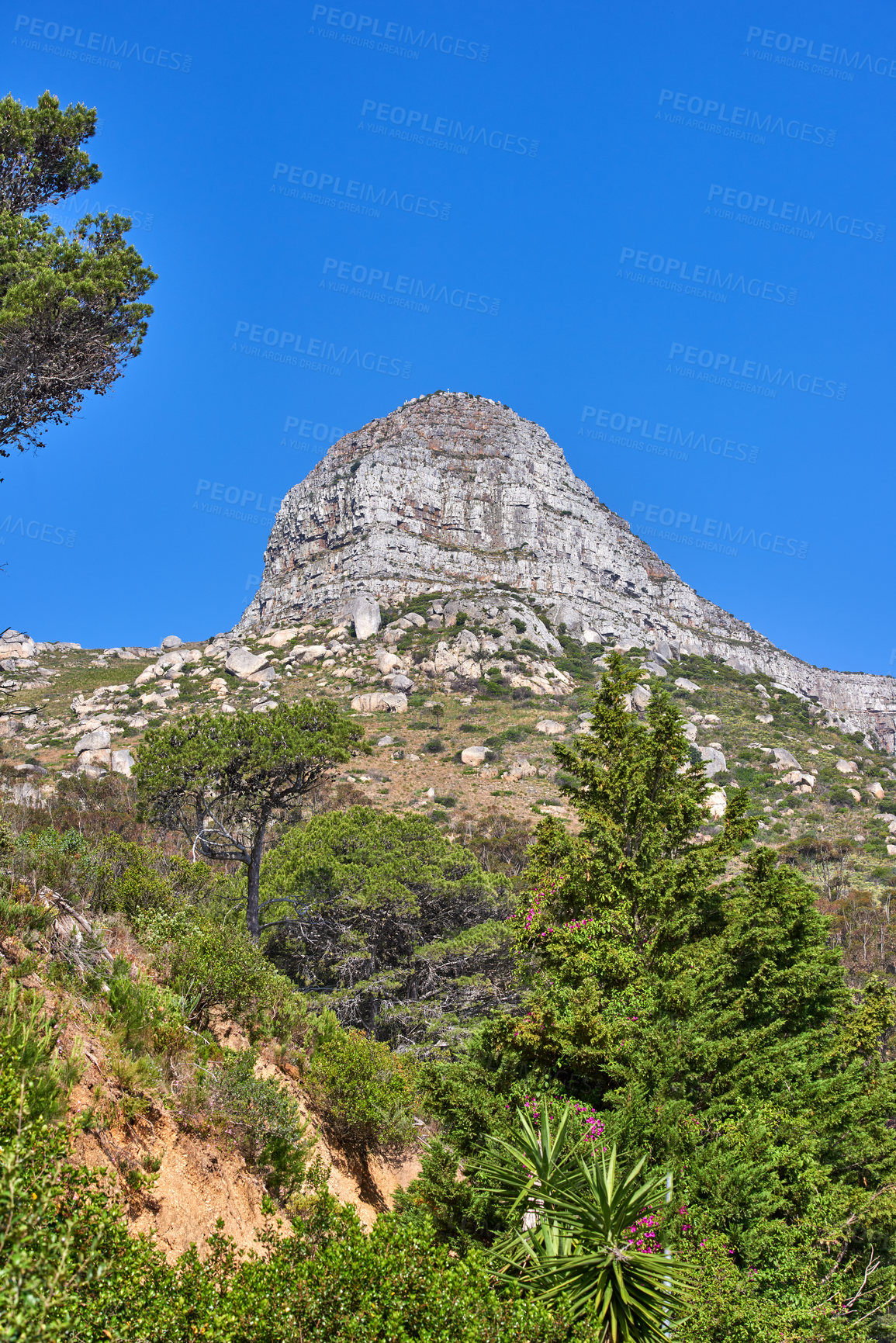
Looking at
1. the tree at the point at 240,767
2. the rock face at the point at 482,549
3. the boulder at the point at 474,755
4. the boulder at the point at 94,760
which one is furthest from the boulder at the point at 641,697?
the tree at the point at 240,767

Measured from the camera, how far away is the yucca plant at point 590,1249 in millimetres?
6832

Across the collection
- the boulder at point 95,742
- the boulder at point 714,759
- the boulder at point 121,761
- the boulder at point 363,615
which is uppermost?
the boulder at point 363,615

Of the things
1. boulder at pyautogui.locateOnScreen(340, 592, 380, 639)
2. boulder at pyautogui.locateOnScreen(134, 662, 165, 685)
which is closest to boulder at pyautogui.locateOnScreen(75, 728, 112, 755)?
boulder at pyautogui.locateOnScreen(134, 662, 165, 685)

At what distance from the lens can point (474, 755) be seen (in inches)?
1913

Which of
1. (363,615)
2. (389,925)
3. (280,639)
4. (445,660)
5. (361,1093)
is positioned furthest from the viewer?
(280,639)

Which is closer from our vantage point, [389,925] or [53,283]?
[53,283]

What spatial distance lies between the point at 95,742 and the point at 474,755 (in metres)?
22.7

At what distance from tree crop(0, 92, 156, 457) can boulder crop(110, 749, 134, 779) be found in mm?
29816

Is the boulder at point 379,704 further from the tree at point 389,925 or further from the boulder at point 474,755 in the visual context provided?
the tree at point 389,925

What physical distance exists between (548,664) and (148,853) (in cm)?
5364

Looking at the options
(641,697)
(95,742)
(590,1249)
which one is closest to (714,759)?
(641,697)

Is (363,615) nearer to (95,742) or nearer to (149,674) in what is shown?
(149,674)

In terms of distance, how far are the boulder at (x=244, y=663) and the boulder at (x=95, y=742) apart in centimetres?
1714

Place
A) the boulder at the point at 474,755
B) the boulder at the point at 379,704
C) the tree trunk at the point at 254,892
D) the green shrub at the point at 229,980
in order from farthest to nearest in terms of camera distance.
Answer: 1. the boulder at the point at 379,704
2. the boulder at the point at 474,755
3. the tree trunk at the point at 254,892
4. the green shrub at the point at 229,980
